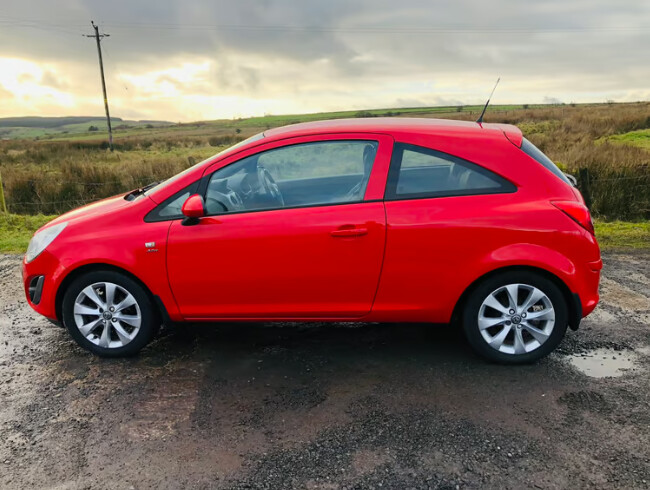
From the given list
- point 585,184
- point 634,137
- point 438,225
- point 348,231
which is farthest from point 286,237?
point 634,137

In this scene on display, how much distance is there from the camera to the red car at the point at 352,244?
146 inches

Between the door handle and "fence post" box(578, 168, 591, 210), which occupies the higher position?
the door handle

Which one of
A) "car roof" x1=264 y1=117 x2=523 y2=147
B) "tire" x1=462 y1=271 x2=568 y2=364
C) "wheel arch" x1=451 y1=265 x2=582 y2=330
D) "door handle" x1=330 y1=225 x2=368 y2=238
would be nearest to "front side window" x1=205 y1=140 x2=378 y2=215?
"car roof" x1=264 y1=117 x2=523 y2=147

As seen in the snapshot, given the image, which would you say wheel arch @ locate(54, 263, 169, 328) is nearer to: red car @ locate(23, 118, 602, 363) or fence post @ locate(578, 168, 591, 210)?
red car @ locate(23, 118, 602, 363)

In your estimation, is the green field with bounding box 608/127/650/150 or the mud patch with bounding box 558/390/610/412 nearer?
the mud patch with bounding box 558/390/610/412

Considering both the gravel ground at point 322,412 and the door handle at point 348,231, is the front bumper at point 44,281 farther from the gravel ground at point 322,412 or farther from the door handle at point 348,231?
the door handle at point 348,231

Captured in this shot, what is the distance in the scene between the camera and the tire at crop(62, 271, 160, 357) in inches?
159

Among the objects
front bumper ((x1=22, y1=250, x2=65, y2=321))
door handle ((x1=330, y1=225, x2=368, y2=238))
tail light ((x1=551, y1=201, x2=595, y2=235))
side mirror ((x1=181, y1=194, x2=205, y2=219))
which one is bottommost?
front bumper ((x1=22, y1=250, x2=65, y2=321))

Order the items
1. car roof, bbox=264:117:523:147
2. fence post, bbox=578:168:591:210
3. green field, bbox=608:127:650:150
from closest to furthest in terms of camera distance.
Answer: car roof, bbox=264:117:523:147 < fence post, bbox=578:168:591:210 < green field, bbox=608:127:650:150

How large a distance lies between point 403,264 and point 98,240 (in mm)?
2237

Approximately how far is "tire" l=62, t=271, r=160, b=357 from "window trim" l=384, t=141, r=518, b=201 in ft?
6.58

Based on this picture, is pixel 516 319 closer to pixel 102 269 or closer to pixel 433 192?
pixel 433 192

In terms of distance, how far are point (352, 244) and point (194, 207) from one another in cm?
113

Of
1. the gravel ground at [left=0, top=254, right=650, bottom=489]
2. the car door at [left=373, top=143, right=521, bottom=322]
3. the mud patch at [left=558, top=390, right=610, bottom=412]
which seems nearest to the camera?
the gravel ground at [left=0, top=254, right=650, bottom=489]
